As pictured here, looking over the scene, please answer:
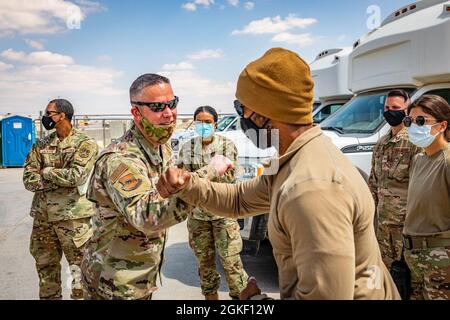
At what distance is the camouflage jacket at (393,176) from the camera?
385 cm

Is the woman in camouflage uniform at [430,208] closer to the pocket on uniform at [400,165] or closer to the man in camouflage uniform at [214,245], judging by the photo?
the pocket on uniform at [400,165]

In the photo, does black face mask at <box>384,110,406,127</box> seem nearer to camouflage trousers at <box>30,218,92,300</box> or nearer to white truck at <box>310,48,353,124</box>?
white truck at <box>310,48,353,124</box>

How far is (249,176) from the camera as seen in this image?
194 inches

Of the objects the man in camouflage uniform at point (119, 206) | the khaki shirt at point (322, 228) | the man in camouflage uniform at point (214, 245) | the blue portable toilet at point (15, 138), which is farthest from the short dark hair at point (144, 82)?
the blue portable toilet at point (15, 138)

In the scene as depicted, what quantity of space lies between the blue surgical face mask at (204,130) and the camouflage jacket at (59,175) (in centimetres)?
112

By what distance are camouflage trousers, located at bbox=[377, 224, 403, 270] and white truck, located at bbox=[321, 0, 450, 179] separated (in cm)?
84

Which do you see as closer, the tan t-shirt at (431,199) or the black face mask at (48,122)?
the tan t-shirt at (431,199)

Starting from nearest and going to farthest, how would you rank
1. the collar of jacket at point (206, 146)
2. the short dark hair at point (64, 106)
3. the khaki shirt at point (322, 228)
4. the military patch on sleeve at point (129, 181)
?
1. the khaki shirt at point (322, 228)
2. the military patch on sleeve at point (129, 181)
3. the short dark hair at point (64, 106)
4. the collar of jacket at point (206, 146)

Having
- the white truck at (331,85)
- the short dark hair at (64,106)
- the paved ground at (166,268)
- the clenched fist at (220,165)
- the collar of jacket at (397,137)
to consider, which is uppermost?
the white truck at (331,85)

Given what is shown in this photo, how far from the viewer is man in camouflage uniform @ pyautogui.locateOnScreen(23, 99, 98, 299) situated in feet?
12.9

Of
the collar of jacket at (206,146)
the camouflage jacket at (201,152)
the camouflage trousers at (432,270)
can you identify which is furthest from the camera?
the collar of jacket at (206,146)

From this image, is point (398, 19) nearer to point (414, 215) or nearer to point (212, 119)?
point (212, 119)

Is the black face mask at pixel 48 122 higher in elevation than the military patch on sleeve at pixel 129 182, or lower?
higher

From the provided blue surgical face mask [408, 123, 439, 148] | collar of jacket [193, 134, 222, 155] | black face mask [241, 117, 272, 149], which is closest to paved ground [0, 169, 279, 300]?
collar of jacket [193, 134, 222, 155]
